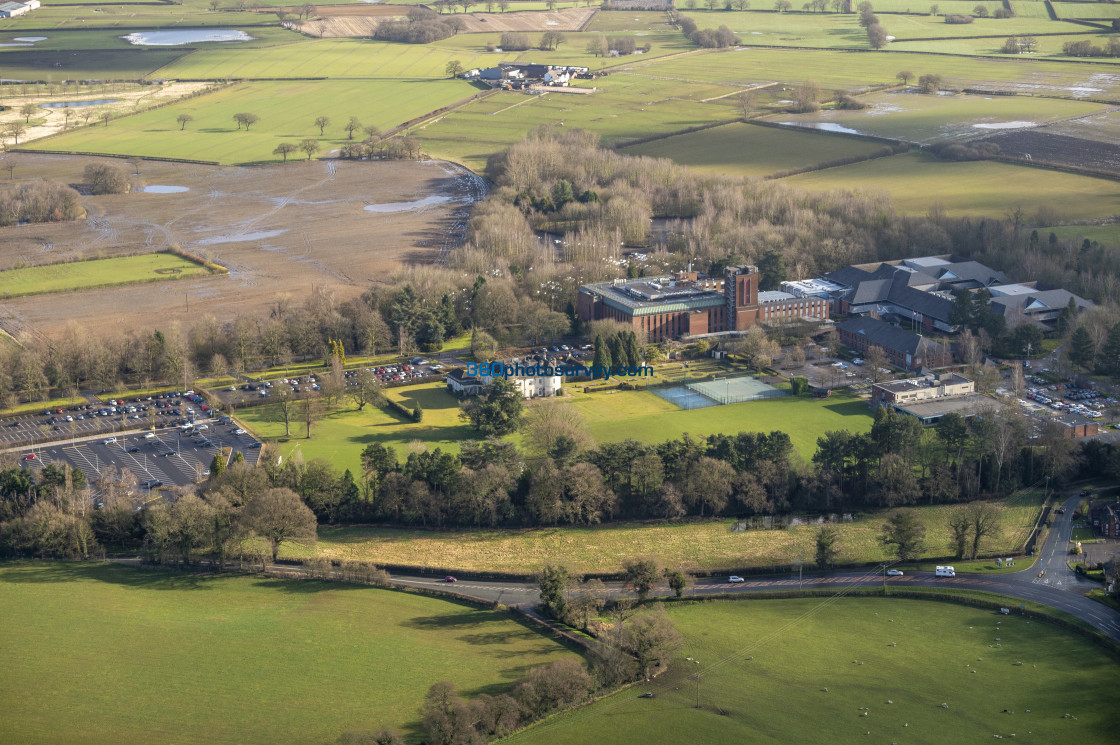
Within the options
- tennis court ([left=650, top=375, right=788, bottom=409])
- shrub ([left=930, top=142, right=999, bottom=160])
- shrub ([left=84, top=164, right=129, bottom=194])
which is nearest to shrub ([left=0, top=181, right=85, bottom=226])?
shrub ([left=84, top=164, right=129, bottom=194])

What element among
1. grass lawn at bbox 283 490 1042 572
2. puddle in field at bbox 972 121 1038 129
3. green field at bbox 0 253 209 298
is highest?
puddle in field at bbox 972 121 1038 129

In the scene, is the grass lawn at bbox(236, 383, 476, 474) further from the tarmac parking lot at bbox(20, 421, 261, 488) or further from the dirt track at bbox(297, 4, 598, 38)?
the dirt track at bbox(297, 4, 598, 38)

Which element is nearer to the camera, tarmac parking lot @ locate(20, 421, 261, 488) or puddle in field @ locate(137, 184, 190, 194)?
tarmac parking lot @ locate(20, 421, 261, 488)

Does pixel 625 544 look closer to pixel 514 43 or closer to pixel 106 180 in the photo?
pixel 106 180

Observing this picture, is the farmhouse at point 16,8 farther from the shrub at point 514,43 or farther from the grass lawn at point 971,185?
the grass lawn at point 971,185

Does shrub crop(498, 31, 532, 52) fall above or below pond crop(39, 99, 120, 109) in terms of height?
above

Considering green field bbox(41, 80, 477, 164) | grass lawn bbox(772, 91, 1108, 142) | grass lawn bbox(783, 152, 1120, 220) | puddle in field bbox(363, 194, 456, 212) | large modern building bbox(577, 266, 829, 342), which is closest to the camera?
large modern building bbox(577, 266, 829, 342)

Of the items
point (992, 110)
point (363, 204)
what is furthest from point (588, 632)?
point (992, 110)

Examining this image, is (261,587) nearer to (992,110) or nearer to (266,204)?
(266,204)

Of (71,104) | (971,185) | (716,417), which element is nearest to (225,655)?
(716,417)

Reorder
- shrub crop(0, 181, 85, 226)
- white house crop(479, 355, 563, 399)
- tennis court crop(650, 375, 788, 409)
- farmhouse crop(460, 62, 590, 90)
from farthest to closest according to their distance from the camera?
1. farmhouse crop(460, 62, 590, 90)
2. shrub crop(0, 181, 85, 226)
3. white house crop(479, 355, 563, 399)
4. tennis court crop(650, 375, 788, 409)
